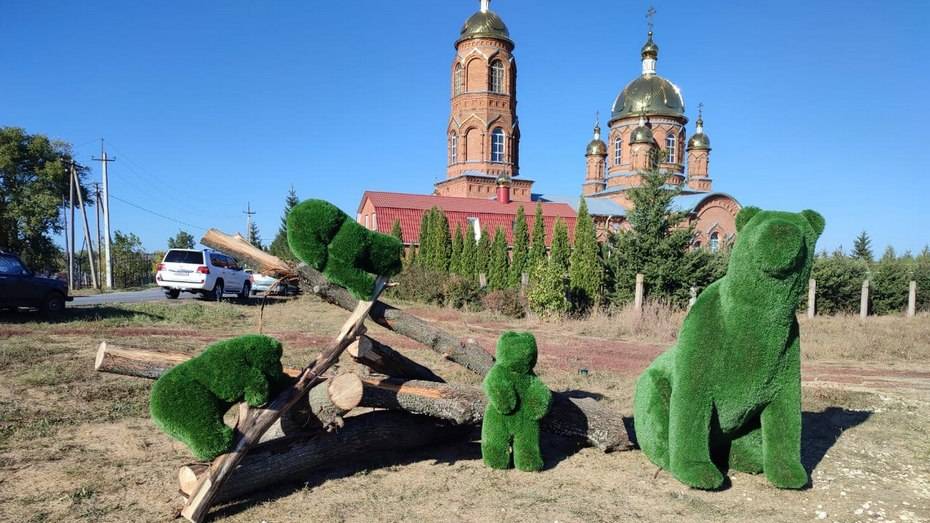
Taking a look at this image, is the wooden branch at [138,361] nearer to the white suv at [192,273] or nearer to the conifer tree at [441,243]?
the white suv at [192,273]

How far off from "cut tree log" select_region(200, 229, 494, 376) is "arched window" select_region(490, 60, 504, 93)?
3414cm

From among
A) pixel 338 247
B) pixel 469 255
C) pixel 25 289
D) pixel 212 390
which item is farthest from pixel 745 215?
pixel 469 255

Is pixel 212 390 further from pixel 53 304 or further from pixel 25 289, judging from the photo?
pixel 53 304

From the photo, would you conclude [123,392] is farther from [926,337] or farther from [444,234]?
[444,234]

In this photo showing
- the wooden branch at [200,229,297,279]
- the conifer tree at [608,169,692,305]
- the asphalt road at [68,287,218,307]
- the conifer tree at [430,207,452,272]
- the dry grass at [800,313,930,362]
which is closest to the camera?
the wooden branch at [200,229,297,279]

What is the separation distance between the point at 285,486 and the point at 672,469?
298cm

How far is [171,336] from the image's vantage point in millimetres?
10672

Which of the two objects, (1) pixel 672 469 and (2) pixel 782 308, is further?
(1) pixel 672 469

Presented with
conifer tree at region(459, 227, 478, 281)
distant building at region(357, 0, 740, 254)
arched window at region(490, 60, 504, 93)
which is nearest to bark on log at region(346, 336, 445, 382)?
conifer tree at region(459, 227, 478, 281)

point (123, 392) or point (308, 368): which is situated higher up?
point (308, 368)

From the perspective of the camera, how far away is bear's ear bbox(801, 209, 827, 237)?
404 centimetres

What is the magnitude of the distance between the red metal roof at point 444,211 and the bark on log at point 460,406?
81.1 ft

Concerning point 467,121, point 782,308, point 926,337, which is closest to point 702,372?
point 782,308

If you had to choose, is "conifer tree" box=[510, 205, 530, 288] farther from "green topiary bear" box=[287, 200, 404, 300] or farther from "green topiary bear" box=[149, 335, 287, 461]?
"green topiary bear" box=[149, 335, 287, 461]
